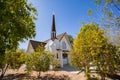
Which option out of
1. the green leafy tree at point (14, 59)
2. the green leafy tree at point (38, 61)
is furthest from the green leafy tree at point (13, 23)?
the green leafy tree at point (14, 59)

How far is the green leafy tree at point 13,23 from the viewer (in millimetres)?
10695

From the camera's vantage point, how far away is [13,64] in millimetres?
27266

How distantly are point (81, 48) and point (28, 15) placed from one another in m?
8.15

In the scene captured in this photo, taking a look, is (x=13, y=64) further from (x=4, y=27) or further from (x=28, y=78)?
(x=4, y=27)

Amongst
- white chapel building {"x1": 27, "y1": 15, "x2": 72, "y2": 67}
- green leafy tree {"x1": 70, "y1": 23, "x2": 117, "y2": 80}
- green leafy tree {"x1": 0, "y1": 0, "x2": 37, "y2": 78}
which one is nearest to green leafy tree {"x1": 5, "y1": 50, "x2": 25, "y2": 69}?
green leafy tree {"x1": 70, "y1": 23, "x2": 117, "y2": 80}

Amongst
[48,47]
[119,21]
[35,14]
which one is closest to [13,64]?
[48,47]

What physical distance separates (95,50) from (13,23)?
10080 mm

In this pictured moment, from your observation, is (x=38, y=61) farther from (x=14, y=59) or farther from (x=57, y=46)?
(x=57, y=46)

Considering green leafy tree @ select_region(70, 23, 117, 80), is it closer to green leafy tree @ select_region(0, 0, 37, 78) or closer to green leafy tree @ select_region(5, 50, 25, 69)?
green leafy tree @ select_region(0, 0, 37, 78)

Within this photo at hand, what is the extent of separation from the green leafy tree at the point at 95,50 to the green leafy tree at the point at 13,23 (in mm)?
7554

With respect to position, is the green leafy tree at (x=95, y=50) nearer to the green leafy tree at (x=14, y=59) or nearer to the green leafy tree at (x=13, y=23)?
the green leafy tree at (x=13, y=23)

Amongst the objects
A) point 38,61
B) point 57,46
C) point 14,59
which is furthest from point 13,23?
point 57,46

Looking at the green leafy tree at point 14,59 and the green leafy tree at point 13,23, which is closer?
the green leafy tree at point 13,23

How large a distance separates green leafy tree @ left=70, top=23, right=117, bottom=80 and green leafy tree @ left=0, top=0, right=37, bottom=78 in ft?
24.8
